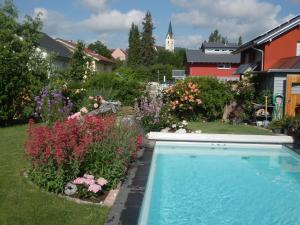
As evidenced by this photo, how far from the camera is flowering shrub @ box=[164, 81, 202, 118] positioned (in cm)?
1672

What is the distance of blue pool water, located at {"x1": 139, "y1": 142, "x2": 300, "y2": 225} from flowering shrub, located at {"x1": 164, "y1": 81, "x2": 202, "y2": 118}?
507 cm

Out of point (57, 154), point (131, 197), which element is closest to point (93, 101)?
point (57, 154)

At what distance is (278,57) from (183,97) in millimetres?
8368

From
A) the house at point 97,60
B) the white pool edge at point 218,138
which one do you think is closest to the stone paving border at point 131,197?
the white pool edge at point 218,138

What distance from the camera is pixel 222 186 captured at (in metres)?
8.30

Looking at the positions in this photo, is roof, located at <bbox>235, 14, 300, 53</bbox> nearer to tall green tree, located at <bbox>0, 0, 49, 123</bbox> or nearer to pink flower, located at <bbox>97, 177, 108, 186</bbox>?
tall green tree, located at <bbox>0, 0, 49, 123</bbox>

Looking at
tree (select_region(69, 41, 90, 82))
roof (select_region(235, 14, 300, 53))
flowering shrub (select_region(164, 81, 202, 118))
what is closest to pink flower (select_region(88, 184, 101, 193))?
flowering shrub (select_region(164, 81, 202, 118))

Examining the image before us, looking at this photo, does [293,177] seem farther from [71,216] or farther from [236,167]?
[71,216]

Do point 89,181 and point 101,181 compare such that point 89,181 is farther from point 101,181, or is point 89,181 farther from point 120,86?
point 120,86

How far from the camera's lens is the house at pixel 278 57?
17.2 metres

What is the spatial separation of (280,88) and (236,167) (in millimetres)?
8354

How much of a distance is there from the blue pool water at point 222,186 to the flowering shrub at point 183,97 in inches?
200

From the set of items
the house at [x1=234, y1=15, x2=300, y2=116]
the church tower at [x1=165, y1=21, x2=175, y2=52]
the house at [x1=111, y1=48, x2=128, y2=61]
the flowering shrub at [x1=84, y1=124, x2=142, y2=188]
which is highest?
the church tower at [x1=165, y1=21, x2=175, y2=52]

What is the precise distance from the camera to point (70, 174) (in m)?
5.97
